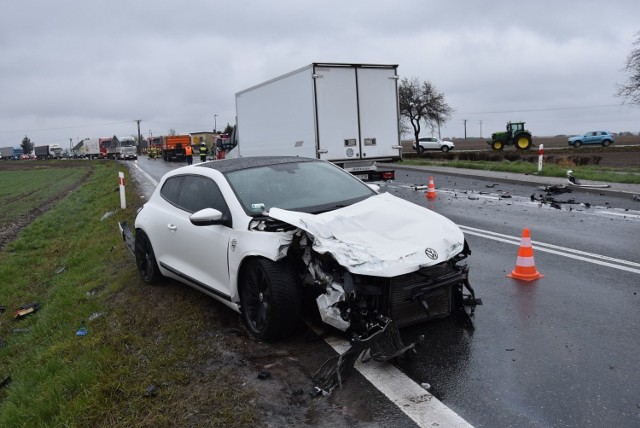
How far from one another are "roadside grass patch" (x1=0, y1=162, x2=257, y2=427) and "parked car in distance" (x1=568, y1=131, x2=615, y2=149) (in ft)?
172

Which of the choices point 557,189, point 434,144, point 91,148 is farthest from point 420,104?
point 91,148

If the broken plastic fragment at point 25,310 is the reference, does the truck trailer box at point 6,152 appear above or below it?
above

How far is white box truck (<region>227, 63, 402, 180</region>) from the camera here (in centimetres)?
1390

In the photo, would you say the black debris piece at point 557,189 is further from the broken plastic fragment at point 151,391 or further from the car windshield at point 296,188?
the broken plastic fragment at point 151,391

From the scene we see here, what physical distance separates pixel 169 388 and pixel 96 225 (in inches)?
452

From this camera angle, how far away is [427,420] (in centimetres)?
330

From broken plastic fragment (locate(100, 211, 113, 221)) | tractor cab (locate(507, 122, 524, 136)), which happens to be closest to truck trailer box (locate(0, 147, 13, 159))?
tractor cab (locate(507, 122, 524, 136))

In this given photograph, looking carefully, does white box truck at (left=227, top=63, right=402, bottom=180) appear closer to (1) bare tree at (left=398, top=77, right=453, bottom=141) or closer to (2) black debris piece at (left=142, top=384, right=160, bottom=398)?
(2) black debris piece at (left=142, top=384, right=160, bottom=398)

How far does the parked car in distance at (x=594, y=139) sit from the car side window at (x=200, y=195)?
5317cm

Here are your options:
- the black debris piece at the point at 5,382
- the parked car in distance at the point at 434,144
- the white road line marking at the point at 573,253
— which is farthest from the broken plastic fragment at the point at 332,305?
the parked car in distance at the point at 434,144

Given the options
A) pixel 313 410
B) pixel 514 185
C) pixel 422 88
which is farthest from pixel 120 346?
pixel 422 88

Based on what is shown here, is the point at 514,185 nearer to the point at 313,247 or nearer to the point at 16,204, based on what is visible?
the point at 313,247

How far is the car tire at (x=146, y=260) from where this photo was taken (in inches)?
263

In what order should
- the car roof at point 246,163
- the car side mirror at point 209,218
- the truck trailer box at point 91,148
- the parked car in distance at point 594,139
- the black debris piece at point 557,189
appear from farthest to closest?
→ the truck trailer box at point 91,148 < the parked car in distance at point 594,139 < the black debris piece at point 557,189 < the car roof at point 246,163 < the car side mirror at point 209,218
